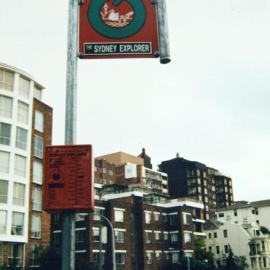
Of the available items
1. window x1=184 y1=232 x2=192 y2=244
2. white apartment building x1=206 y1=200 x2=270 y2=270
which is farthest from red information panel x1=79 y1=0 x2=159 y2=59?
white apartment building x1=206 y1=200 x2=270 y2=270

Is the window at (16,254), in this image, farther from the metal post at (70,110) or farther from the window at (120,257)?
the metal post at (70,110)

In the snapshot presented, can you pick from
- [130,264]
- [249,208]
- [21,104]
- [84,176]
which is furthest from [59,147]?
[249,208]

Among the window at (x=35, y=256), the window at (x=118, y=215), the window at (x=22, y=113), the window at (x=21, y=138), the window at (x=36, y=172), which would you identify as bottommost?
the window at (x=35, y=256)

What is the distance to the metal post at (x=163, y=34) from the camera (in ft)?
24.4

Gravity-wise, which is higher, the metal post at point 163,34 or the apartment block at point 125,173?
the apartment block at point 125,173

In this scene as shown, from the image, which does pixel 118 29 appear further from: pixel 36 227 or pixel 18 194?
pixel 36 227

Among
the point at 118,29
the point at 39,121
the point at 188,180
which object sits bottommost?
the point at 118,29

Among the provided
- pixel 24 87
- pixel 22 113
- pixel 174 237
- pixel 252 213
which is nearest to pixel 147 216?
pixel 174 237

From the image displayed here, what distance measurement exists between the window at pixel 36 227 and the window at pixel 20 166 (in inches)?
205

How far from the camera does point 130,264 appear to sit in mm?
68688

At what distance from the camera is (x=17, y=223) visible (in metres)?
52.2

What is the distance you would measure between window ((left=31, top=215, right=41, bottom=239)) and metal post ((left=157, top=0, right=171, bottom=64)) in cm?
5021

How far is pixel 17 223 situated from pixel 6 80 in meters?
15.6

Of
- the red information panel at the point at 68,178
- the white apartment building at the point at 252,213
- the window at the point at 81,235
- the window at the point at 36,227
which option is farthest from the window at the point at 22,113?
the white apartment building at the point at 252,213
